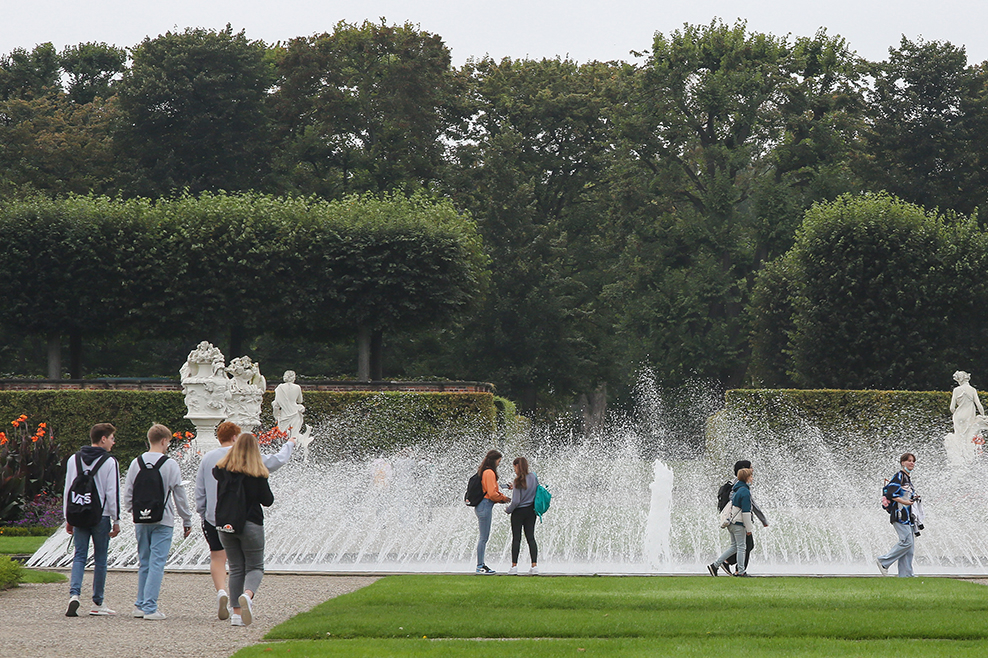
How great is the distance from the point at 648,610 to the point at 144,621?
407 cm

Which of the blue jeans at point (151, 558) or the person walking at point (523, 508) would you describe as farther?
the person walking at point (523, 508)

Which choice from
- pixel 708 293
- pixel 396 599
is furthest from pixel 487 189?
pixel 396 599

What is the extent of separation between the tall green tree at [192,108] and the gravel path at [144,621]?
3389 centimetres

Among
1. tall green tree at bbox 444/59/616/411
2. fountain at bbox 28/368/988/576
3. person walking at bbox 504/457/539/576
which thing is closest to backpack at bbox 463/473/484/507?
person walking at bbox 504/457/539/576

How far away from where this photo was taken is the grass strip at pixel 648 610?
9.14 m

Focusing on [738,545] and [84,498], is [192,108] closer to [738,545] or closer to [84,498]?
[738,545]

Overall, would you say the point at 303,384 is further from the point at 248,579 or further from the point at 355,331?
the point at 248,579

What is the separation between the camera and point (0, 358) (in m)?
43.8

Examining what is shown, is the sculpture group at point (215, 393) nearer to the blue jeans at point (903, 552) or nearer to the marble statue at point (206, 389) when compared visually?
the marble statue at point (206, 389)

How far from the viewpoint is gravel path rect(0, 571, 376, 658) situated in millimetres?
8406

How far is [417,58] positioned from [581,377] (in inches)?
535

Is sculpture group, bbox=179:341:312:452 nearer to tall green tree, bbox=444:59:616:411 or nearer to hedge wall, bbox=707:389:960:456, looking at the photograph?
hedge wall, bbox=707:389:960:456

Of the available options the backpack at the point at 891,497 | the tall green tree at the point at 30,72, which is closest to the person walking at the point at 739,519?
the backpack at the point at 891,497

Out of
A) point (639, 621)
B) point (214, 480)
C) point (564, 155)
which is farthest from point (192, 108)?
point (639, 621)
